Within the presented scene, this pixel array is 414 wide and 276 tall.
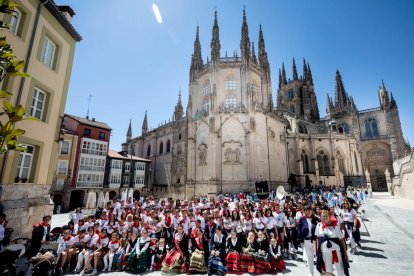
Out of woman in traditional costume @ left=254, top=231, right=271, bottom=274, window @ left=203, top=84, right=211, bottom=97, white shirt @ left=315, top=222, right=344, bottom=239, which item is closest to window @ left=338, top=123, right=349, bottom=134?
window @ left=203, top=84, right=211, bottom=97

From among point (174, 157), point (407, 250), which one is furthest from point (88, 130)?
point (407, 250)

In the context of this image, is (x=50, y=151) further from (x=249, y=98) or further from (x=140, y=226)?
(x=249, y=98)

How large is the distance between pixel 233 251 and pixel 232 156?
21.5 meters

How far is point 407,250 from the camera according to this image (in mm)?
7590

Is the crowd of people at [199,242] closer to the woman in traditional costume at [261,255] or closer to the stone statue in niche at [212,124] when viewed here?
the woman in traditional costume at [261,255]

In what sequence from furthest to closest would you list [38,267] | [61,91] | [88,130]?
[88,130], [61,91], [38,267]

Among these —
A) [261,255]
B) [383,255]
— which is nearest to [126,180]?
[261,255]

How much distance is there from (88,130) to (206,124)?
57.9 feet

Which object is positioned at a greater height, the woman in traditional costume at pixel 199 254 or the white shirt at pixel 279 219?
the white shirt at pixel 279 219

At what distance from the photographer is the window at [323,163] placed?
3955cm

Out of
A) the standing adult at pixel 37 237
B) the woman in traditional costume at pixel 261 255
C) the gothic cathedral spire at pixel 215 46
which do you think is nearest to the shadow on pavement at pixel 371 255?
the woman in traditional costume at pixel 261 255

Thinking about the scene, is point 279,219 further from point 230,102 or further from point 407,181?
point 407,181

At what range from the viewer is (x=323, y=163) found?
3997cm

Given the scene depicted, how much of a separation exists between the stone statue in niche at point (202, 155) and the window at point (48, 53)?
70.3 feet
